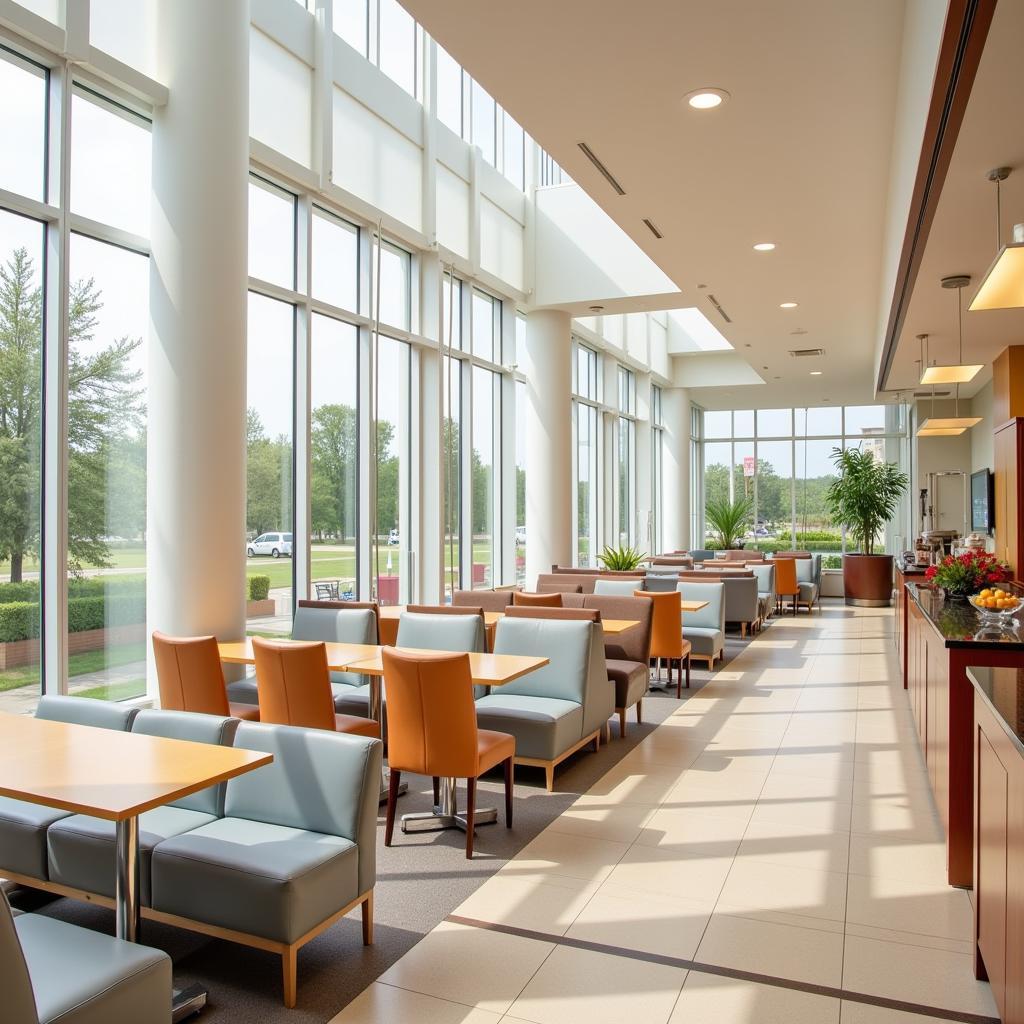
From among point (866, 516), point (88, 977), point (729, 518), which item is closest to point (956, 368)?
point (88, 977)

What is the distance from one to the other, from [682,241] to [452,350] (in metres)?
2.75

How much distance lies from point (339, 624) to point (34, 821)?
2.70 meters

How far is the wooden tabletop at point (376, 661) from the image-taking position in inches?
179

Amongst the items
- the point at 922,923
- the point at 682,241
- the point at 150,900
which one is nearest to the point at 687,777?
the point at 922,923

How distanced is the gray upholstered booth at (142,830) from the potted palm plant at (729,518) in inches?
614

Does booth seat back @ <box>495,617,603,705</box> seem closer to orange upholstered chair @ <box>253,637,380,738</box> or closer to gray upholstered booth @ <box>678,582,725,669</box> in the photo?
orange upholstered chair @ <box>253,637,380,738</box>

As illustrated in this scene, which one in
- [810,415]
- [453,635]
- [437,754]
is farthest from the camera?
[810,415]

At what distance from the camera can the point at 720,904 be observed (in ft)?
11.9

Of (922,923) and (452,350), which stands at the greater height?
(452,350)

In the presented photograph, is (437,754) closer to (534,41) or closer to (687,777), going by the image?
(687,777)

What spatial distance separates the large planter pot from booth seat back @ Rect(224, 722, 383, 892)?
1433cm

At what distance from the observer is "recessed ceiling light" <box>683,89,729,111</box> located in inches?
199

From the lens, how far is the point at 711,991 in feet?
9.73

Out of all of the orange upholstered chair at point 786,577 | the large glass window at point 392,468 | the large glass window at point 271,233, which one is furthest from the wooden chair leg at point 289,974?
the orange upholstered chair at point 786,577
